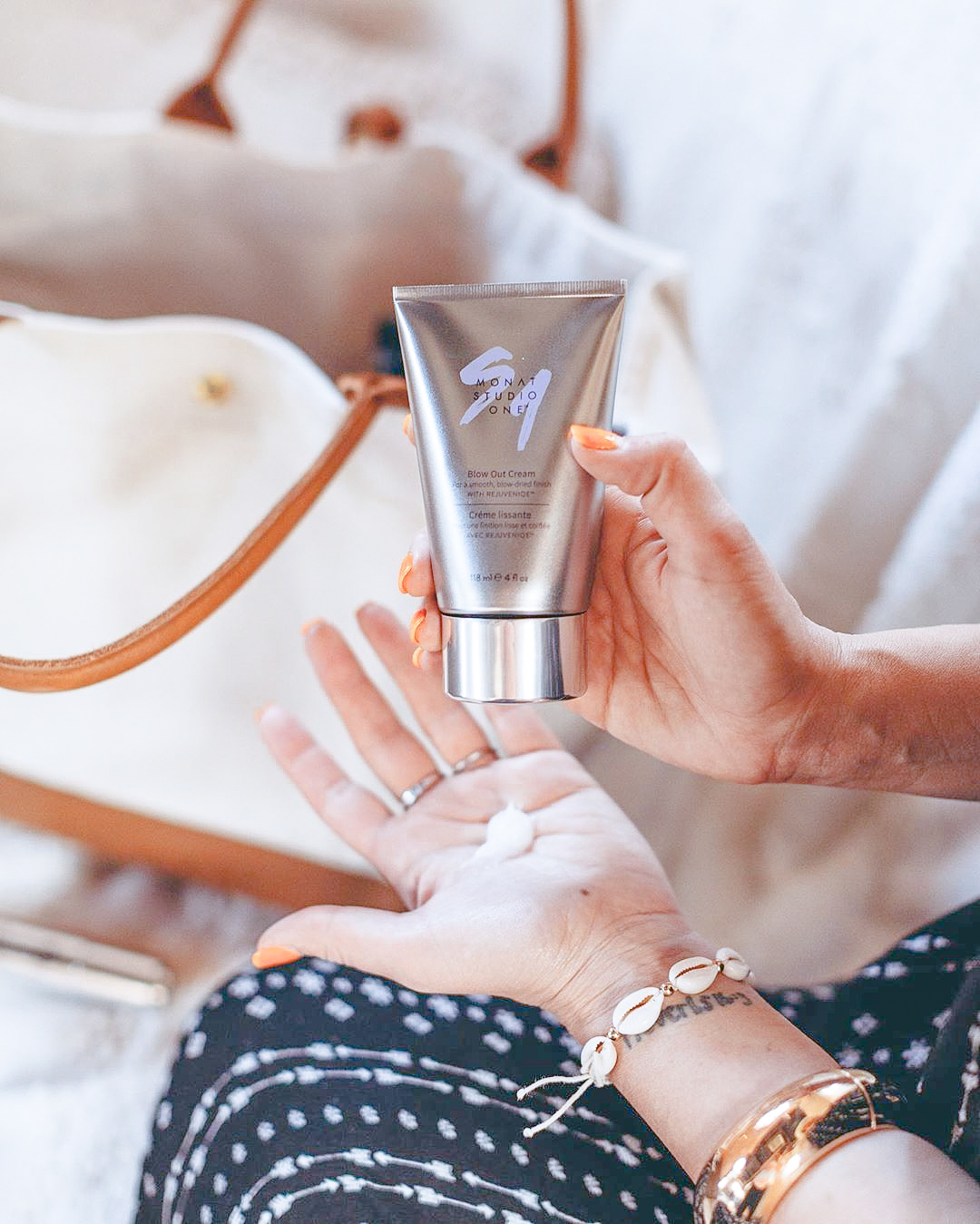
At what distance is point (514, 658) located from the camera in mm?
345

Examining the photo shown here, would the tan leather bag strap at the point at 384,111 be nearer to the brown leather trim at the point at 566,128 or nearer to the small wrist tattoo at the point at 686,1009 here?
the brown leather trim at the point at 566,128

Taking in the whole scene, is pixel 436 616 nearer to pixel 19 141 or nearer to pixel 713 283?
pixel 19 141

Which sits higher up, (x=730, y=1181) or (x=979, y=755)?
(x=979, y=755)

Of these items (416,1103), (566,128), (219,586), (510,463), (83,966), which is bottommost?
(83,966)

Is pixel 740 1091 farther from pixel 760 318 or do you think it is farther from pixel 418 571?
pixel 760 318

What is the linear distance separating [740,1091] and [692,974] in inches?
1.8

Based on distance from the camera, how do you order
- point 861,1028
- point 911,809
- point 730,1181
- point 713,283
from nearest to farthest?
point 730,1181, point 861,1028, point 911,809, point 713,283

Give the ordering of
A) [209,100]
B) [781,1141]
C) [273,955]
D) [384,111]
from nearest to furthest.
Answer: [781,1141] → [273,955] → [209,100] → [384,111]

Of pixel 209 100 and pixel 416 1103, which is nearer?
pixel 416 1103

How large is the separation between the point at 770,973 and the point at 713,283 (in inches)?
20.3

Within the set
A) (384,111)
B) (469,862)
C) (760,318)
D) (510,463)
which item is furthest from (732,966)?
(384,111)

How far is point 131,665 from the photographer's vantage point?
1.36 feet

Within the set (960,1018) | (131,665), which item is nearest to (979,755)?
(960,1018)

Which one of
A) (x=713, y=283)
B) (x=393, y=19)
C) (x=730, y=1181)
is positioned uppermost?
(x=393, y=19)
